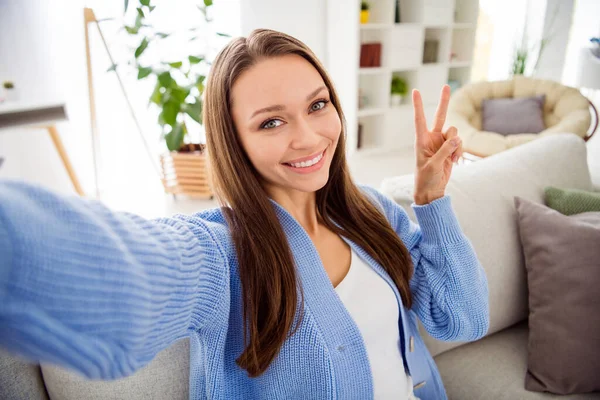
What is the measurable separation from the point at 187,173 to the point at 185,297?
2702 millimetres

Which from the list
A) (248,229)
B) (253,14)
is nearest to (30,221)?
(248,229)

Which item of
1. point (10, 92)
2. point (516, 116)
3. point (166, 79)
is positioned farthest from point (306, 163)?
point (10, 92)

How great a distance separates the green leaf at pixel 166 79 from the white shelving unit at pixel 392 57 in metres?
1.85

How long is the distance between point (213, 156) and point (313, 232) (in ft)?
0.93

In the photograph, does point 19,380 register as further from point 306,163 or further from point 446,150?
point 446,150

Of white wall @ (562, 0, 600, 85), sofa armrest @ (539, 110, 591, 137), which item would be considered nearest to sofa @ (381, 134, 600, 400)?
sofa armrest @ (539, 110, 591, 137)

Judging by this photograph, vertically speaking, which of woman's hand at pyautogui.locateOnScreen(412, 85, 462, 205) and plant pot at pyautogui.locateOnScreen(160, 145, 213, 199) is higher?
woman's hand at pyautogui.locateOnScreen(412, 85, 462, 205)

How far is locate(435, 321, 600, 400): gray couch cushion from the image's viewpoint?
38.5 inches

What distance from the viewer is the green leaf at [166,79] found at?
8.91 feet

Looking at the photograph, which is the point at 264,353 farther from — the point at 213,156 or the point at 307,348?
the point at 213,156

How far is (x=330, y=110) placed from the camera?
2.53 feet

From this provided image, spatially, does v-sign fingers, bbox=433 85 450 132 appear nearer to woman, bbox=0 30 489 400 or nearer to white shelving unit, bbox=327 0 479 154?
woman, bbox=0 30 489 400

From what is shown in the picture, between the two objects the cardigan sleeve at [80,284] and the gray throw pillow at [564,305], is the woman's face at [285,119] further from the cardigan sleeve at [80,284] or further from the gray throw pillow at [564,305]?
the gray throw pillow at [564,305]

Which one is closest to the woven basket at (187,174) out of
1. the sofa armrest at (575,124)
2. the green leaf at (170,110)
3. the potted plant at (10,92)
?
the green leaf at (170,110)
